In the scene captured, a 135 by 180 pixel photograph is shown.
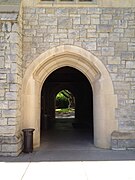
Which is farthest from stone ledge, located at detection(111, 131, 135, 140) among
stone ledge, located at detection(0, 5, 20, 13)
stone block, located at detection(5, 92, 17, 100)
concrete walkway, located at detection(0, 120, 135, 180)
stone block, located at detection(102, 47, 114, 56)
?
stone ledge, located at detection(0, 5, 20, 13)

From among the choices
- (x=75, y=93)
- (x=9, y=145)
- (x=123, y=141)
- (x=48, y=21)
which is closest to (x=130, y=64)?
(x=123, y=141)

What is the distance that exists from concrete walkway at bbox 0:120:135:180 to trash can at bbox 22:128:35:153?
0.19m

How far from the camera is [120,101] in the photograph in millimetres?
6336

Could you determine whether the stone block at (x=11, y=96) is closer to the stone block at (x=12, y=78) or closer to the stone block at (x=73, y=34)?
the stone block at (x=12, y=78)

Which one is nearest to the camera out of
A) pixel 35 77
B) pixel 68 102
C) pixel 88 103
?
pixel 35 77

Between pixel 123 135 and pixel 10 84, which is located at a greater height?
pixel 10 84

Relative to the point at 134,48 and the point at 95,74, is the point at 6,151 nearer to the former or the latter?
the point at 95,74

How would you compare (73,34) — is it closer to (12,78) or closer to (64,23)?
(64,23)

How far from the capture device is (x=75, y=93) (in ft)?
54.3
